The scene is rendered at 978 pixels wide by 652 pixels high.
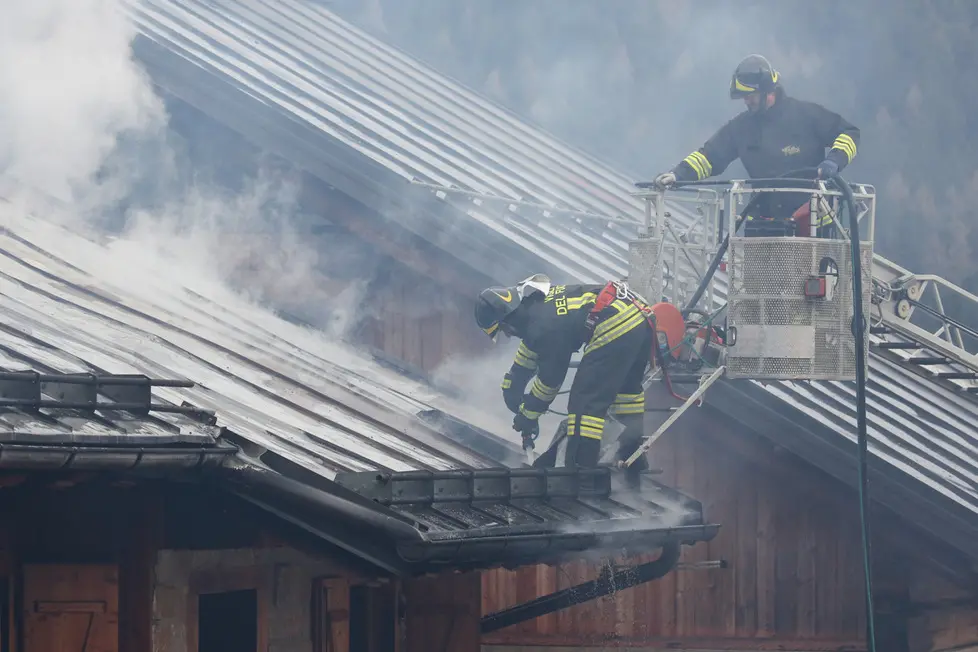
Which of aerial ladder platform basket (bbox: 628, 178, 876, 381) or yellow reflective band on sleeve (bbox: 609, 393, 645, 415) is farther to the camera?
aerial ladder platform basket (bbox: 628, 178, 876, 381)

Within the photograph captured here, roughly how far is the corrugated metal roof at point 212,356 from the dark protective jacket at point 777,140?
2356mm

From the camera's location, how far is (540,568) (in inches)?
444

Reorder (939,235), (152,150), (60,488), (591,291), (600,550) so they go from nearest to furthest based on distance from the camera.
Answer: (60,488)
(600,550)
(591,291)
(152,150)
(939,235)

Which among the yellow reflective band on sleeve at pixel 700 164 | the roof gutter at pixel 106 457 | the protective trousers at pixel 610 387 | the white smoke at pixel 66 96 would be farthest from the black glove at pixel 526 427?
the white smoke at pixel 66 96

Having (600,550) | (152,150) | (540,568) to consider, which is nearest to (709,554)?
(540,568)

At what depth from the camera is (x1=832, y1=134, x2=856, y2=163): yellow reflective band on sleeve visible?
927 cm

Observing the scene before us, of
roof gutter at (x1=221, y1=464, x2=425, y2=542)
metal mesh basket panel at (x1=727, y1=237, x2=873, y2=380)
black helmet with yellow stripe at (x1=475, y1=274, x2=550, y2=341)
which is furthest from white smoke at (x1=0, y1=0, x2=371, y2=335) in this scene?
roof gutter at (x1=221, y1=464, x2=425, y2=542)

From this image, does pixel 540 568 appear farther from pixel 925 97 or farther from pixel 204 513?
pixel 925 97

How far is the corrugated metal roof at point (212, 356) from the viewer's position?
22.5 feet

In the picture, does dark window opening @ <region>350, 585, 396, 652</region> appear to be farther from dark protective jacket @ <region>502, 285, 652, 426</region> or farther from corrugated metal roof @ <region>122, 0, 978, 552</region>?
corrugated metal roof @ <region>122, 0, 978, 552</region>

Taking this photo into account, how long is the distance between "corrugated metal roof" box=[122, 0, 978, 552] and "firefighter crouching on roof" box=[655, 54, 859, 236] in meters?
1.72

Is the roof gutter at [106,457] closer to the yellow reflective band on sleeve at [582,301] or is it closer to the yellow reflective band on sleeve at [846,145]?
the yellow reflective band on sleeve at [582,301]

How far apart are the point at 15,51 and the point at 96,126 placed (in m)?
0.85

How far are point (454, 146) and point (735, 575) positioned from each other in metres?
5.31
